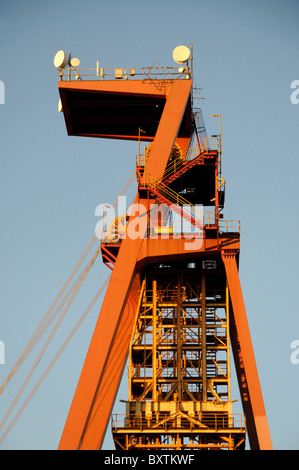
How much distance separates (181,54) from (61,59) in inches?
280

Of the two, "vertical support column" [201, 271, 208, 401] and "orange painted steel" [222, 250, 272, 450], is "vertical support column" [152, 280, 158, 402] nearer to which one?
"vertical support column" [201, 271, 208, 401]

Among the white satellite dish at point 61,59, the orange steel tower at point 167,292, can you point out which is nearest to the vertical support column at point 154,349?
the orange steel tower at point 167,292

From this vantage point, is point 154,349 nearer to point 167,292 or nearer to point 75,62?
point 167,292

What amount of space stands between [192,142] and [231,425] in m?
19.2

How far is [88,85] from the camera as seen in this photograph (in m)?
70.3

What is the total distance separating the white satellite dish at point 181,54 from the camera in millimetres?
70875

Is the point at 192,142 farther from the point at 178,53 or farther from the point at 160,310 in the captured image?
the point at 160,310

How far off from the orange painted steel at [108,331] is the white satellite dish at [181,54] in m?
1.43

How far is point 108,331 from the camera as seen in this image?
2480 inches

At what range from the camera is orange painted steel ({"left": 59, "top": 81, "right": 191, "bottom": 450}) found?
6047 centimetres

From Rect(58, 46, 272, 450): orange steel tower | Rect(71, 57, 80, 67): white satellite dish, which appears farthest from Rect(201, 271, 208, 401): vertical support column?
Rect(71, 57, 80, 67): white satellite dish
